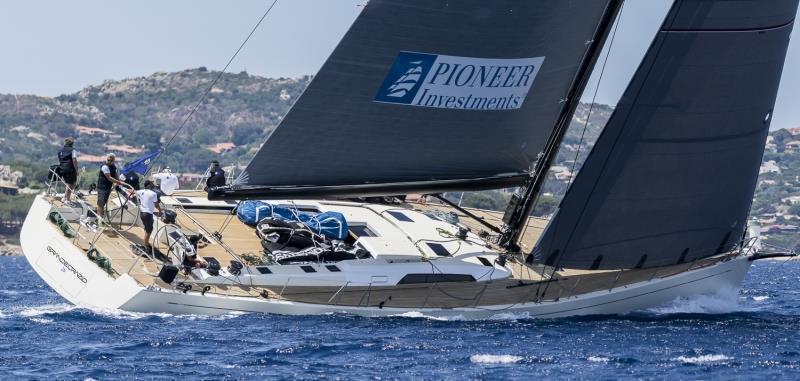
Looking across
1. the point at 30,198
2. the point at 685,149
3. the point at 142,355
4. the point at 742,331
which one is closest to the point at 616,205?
the point at 685,149

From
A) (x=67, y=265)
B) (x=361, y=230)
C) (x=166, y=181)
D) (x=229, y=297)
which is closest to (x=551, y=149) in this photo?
(x=361, y=230)

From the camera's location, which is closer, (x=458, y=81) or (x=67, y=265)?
(x=67, y=265)

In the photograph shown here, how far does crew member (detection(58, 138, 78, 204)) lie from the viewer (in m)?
23.6

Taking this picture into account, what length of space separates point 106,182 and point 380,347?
7.15 meters

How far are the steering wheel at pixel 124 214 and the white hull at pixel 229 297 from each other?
1.14m

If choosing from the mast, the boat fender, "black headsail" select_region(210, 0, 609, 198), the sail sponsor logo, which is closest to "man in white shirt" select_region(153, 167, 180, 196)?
"black headsail" select_region(210, 0, 609, 198)

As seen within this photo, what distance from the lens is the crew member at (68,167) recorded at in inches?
928

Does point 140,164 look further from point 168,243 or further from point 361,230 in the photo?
point 361,230

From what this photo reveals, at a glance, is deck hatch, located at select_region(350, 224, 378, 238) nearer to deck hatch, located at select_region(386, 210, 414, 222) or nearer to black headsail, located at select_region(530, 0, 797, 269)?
deck hatch, located at select_region(386, 210, 414, 222)

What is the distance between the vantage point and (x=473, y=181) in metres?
22.5

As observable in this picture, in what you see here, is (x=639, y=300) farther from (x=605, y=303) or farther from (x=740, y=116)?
(x=740, y=116)

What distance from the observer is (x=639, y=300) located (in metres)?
23.2

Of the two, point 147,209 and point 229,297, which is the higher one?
point 147,209

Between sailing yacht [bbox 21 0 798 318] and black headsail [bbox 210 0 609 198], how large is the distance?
3cm
